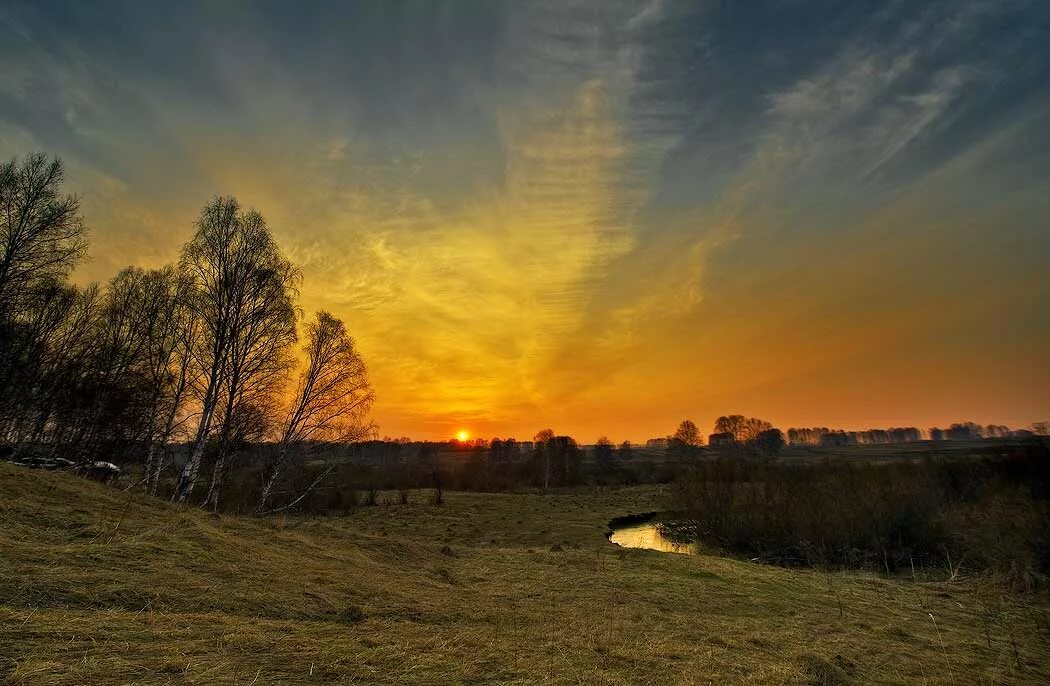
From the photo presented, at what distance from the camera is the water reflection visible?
102ft

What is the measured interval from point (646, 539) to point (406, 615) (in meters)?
30.0

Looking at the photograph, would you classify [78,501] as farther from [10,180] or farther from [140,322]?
[140,322]

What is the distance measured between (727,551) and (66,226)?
126 feet

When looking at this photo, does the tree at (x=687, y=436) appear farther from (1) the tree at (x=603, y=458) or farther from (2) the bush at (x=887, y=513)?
(2) the bush at (x=887, y=513)

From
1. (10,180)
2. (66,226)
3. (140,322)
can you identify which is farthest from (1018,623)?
(140,322)

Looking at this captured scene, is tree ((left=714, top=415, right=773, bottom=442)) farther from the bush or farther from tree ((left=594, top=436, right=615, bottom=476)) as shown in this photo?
the bush

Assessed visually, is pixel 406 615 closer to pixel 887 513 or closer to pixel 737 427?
pixel 887 513

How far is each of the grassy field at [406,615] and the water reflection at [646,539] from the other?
46.8ft

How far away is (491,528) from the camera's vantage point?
34.6 metres

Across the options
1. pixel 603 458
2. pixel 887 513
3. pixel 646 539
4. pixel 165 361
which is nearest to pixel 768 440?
pixel 603 458

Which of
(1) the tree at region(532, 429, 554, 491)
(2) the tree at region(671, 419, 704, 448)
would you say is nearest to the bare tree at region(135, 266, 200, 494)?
(1) the tree at region(532, 429, 554, 491)

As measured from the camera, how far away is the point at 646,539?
35.2 m

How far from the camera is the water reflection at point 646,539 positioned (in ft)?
102

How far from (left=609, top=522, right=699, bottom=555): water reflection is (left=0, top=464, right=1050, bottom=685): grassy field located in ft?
46.8
